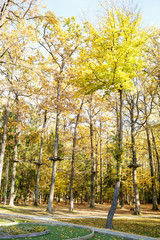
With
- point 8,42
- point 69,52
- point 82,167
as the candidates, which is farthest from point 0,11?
point 82,167

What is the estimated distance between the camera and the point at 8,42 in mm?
9211

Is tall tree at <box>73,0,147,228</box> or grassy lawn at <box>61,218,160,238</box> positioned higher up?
tall tree at <box>73,0,147,228</box>

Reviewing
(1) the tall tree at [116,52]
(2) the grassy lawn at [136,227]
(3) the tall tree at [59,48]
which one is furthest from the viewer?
(3) the tall tree at [59,48]

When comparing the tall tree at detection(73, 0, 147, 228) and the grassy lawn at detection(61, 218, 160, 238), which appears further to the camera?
the tall tree at detection(73, 0, 147, 228)

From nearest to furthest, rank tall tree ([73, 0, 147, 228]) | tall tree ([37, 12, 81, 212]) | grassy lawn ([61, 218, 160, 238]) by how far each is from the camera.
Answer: grassy lawn ([61, 218, 160, 238]) → tall tree ([73, 0, 147, 228]) → tall tree ([37, 12, 81, 212])

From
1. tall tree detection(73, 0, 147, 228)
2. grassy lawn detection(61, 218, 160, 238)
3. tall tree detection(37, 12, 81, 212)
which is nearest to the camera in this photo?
grassy lawn detection(61, 218, 160, 238)

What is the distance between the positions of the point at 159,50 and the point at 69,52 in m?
7.69

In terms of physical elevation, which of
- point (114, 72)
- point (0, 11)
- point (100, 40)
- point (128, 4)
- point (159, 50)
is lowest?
point (114, 72)

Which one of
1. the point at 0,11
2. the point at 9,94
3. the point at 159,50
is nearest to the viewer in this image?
the point at 0,11

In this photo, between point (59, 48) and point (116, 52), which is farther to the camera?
point (59, 48)

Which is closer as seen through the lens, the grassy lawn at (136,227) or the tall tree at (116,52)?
the grassy lawn at (136,227)

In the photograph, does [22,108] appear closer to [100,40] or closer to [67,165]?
[100,40]

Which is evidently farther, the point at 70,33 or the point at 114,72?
the point at 70,33

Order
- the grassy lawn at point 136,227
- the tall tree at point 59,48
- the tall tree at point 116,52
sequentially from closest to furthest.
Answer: the grassy lawn at point 136,227
the tall tree at point 116,52
the tall tree at point 59,48
